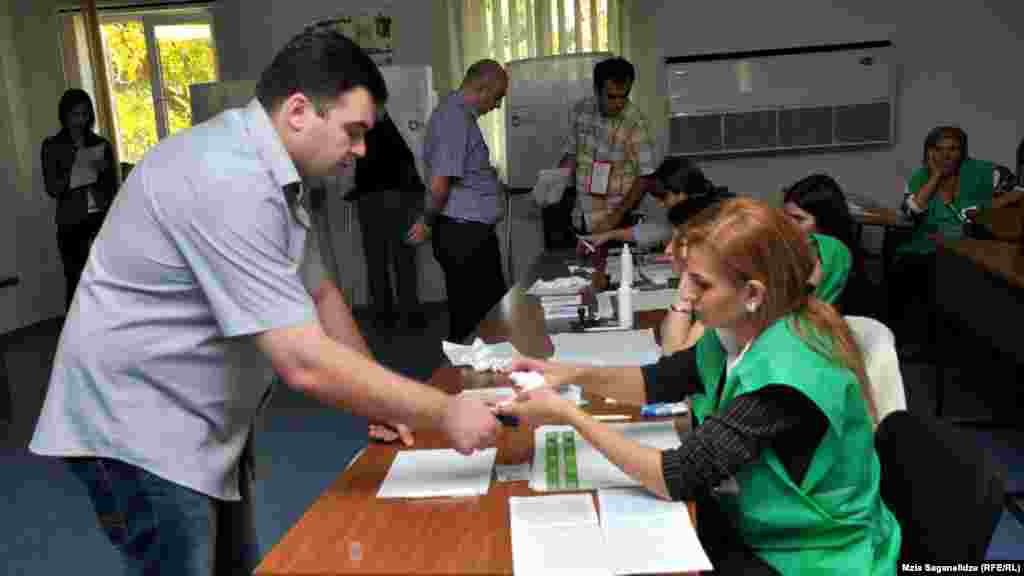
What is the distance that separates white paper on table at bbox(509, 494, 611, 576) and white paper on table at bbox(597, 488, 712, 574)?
20 millimetres

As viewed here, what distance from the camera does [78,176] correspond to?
229 inches

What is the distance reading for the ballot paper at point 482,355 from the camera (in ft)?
7.32

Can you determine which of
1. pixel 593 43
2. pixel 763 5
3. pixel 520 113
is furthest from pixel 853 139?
pixel 520 113

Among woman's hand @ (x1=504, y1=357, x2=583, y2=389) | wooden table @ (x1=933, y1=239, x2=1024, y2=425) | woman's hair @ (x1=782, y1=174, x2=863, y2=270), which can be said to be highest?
woman's hair @ (x1=782, y1=174, x2=863, y2=270)

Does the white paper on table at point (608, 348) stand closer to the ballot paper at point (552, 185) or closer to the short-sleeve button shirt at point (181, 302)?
the short-sleeve button shirt at point (181, 302)

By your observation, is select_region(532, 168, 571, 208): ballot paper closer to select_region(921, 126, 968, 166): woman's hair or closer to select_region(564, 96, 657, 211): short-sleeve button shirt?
select_region(564, 96, 657, 211): short-sleeve button shirt

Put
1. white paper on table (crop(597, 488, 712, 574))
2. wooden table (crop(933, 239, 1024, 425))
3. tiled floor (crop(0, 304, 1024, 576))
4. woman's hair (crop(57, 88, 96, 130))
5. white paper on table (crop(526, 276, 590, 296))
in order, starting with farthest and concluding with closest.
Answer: woman's hair (crop(57, 88, 96, 130))
white paper on table (crop(526, 276, 590, 296))
wooden table (crop(933, 239, 1024, 425))
tiled floor (crop(0, 304, 1024, 576))
white paper on table (crop(597, 488, 712, 574))

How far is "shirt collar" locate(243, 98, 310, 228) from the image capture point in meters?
1.39

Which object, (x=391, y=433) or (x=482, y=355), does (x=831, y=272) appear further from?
(x=391, y=433)

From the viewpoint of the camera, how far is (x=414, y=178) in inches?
228

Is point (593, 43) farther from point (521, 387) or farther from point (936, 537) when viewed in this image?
point (936, 537)

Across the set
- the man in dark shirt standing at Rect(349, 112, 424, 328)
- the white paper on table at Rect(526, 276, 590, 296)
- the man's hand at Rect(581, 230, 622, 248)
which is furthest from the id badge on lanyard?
the man in dark shirt standing at Rect(349, 112, 424, 328)

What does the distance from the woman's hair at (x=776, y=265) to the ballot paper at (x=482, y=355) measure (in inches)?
33.9

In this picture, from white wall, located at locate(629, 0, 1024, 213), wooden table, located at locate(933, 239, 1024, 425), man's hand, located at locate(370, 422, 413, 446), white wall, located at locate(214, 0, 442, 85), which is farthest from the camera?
white wall, located at locate(214, 0, 442, 85)
